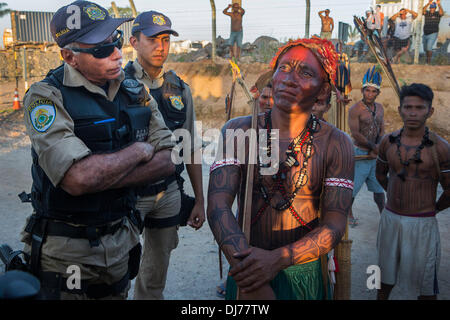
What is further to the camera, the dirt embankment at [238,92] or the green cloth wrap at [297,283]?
the dirt embankment at [238,92]

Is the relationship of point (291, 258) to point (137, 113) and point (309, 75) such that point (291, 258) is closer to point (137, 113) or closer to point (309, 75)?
point (309, 75)

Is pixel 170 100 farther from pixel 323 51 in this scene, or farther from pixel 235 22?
pixel 235 22

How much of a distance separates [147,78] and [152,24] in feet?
1.64

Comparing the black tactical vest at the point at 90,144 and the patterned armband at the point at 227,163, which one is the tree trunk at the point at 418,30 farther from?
the black tactical vest at the point at 90,144

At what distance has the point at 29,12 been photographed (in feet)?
84.4

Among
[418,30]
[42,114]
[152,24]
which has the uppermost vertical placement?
[418,30]

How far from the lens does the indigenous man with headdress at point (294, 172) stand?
236 centimetres

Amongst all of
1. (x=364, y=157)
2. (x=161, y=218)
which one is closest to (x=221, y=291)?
(x=161, y=218)

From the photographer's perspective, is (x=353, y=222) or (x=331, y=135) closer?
(x=331, y=135)

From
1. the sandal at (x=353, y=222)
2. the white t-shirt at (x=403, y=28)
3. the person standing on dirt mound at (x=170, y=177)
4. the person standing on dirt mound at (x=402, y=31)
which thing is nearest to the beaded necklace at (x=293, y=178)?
the person standing on dirt mound at (x=170, y=177)

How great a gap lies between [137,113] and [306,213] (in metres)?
1.23

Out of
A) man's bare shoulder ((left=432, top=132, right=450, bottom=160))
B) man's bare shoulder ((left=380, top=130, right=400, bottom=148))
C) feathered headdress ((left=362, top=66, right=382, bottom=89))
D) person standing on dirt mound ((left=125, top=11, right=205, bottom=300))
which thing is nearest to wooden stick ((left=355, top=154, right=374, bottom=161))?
feathered headdress ((left=362, top=66, right=382, bottom=89))

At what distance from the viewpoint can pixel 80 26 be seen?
2373 millimetres
